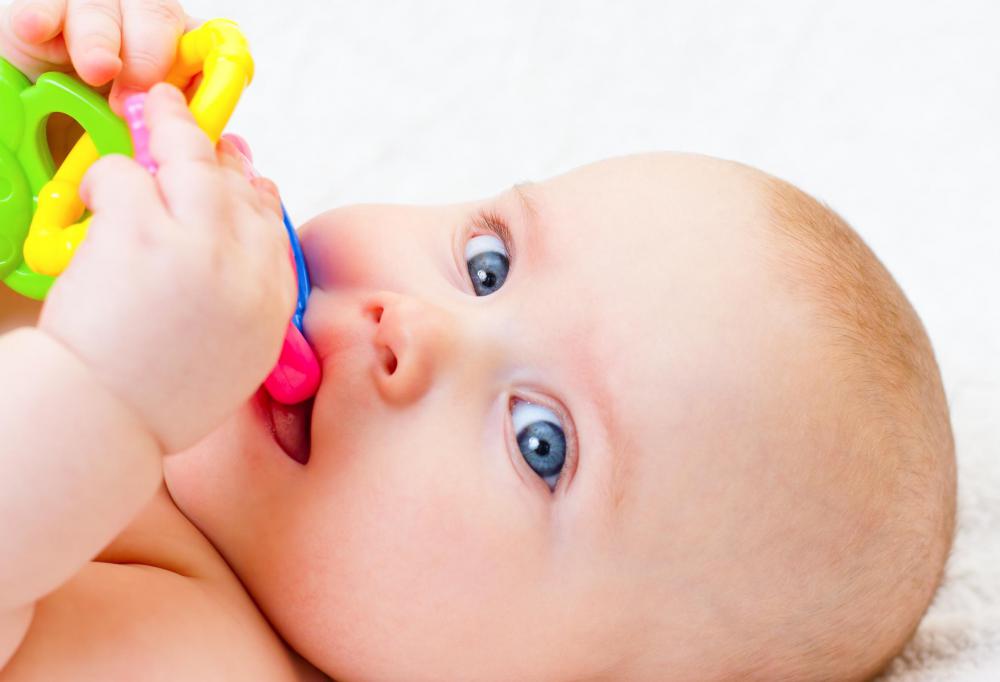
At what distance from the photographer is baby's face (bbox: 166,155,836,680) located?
126 centimetres

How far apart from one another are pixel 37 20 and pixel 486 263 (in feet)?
1.81

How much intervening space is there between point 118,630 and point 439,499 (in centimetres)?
34

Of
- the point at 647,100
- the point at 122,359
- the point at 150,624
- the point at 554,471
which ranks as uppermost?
the point at 647,100

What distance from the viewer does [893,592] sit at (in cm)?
140

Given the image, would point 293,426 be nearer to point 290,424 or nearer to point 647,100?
point 290,424

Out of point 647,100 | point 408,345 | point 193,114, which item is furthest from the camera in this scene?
point 647,100

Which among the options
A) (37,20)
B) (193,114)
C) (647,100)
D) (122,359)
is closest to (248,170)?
(193,114)

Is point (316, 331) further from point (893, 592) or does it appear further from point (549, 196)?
point (893, 592)

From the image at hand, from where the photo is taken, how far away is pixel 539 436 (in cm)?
130

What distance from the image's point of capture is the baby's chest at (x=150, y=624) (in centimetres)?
112

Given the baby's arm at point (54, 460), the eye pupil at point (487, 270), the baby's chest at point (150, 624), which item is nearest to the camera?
the baby's arm at point (54, 460)

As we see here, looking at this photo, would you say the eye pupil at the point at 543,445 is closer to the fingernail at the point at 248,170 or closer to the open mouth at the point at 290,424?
the open mouth at the point at 290,424

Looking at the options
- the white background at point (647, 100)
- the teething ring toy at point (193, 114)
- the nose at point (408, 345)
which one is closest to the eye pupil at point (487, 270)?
the nose at point (408, 345)

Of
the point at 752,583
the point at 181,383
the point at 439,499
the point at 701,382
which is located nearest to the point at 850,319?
the point at 701,382
